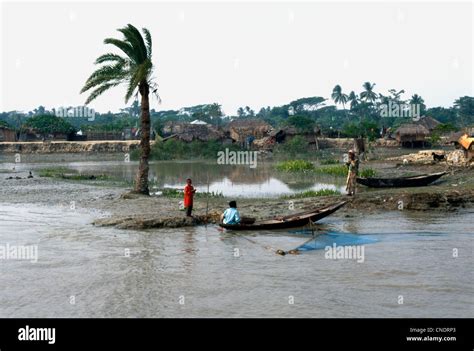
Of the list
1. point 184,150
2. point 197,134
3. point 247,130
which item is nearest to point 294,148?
point 184,150

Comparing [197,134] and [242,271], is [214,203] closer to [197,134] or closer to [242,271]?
[242,271]

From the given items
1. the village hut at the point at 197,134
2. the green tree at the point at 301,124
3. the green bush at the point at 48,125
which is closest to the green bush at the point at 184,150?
the village hut at the point at 197,134

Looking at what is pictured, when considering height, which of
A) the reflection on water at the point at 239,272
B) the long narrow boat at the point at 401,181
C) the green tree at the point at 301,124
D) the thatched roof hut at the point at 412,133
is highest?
the green tree at the point at 301,124

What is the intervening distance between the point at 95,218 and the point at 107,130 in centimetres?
5998

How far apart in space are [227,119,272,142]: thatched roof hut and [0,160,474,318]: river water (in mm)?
50903

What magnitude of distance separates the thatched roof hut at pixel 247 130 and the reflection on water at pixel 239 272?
5181 centimetres

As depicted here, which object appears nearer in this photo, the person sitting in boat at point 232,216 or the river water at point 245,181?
the person sitting in boat at point 232,216

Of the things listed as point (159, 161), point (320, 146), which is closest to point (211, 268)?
point (159, 161)

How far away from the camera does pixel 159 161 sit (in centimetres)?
5144

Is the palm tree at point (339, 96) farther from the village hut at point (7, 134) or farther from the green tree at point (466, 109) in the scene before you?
the village hut at point (7, 134)

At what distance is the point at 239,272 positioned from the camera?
11.6 meters

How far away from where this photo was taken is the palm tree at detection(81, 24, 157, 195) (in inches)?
840

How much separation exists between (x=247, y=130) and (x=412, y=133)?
19.9m

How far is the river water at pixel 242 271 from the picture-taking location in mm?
9422
